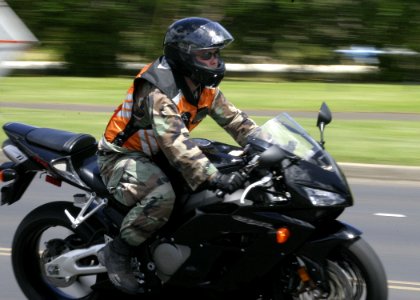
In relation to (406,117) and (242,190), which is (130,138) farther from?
(406,117)

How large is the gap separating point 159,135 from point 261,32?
16695 millimetres

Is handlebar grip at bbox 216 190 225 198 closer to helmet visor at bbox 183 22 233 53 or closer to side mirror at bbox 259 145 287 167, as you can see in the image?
side mirror at bbox 259 145 287 167

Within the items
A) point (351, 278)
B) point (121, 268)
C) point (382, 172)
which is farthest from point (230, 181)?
point (382, 172)

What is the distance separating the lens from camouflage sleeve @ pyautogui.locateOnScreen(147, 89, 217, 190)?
532 centimetres

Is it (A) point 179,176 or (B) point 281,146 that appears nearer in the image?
(B) point 281,146

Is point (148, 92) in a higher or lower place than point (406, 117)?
higher

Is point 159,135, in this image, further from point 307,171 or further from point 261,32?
point 261,32

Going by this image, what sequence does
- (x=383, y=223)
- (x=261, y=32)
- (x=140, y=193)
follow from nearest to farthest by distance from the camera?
1. (x=140, y=193)
2. (x=383, y=223)
3. (x=261, y=32)

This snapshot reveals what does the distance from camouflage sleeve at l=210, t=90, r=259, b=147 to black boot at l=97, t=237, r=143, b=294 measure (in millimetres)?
974

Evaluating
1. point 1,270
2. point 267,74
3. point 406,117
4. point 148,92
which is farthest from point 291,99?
point 148,92

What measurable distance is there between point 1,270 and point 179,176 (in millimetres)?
2048

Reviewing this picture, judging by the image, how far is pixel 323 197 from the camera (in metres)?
5.14

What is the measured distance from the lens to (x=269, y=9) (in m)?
21.5

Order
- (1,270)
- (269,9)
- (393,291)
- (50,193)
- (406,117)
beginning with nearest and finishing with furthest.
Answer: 1. (393,291)
2. (1,270)
3. (50,193)
4. (406,117)
5. (269,9)
